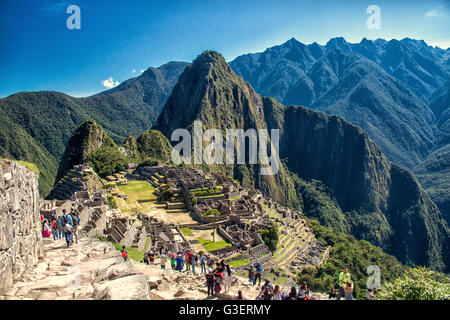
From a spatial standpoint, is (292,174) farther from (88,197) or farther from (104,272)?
(104,272)

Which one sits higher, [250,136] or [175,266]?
[250,136]

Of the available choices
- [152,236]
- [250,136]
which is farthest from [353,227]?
[152,236]

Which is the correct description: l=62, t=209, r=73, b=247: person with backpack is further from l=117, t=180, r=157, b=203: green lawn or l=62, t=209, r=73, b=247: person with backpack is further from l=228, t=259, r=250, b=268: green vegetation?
l=117, t=180, r=157, b=203: green lawn

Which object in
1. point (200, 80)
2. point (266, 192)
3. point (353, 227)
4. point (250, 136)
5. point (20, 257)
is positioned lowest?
point (353, 227)

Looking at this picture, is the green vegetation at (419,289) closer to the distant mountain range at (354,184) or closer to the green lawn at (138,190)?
the green lawn at (138,190)

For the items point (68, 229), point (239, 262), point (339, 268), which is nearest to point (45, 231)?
point (68, 229)

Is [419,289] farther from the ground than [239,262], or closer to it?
farther from the ground

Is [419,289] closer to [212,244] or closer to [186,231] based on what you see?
[212,244]
